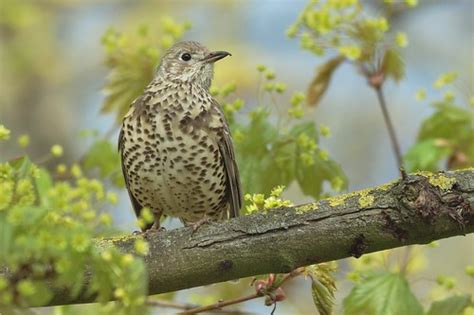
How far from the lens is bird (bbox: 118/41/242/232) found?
15.8 feet

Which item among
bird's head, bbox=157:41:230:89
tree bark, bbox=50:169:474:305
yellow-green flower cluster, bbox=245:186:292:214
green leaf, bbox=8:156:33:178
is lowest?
tree bark, bbox=50:169:474:305

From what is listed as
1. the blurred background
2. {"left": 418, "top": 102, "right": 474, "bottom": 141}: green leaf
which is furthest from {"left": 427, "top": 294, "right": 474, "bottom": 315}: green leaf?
the blurred background

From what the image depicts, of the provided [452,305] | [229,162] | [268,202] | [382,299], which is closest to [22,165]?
[268,202]

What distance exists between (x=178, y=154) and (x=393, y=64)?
1124 mm

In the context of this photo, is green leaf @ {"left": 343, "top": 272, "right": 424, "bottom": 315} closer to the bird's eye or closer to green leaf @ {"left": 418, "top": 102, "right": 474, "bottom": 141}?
green leaf @ {"left": 418, "top": 102, "right": 474, "bottom": 141}

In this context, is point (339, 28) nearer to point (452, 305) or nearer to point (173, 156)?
point (173, 156)

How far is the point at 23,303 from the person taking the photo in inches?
82.1

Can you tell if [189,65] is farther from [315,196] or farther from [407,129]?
[407,129]

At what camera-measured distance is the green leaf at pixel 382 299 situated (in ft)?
12.7

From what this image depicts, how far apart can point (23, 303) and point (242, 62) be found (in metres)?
9.04

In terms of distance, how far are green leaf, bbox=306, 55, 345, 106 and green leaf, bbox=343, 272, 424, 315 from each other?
1149 mm

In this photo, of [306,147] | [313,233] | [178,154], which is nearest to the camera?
[313,233]

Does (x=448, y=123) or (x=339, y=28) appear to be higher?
(x=339, y=28)

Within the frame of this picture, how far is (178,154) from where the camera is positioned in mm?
4801
